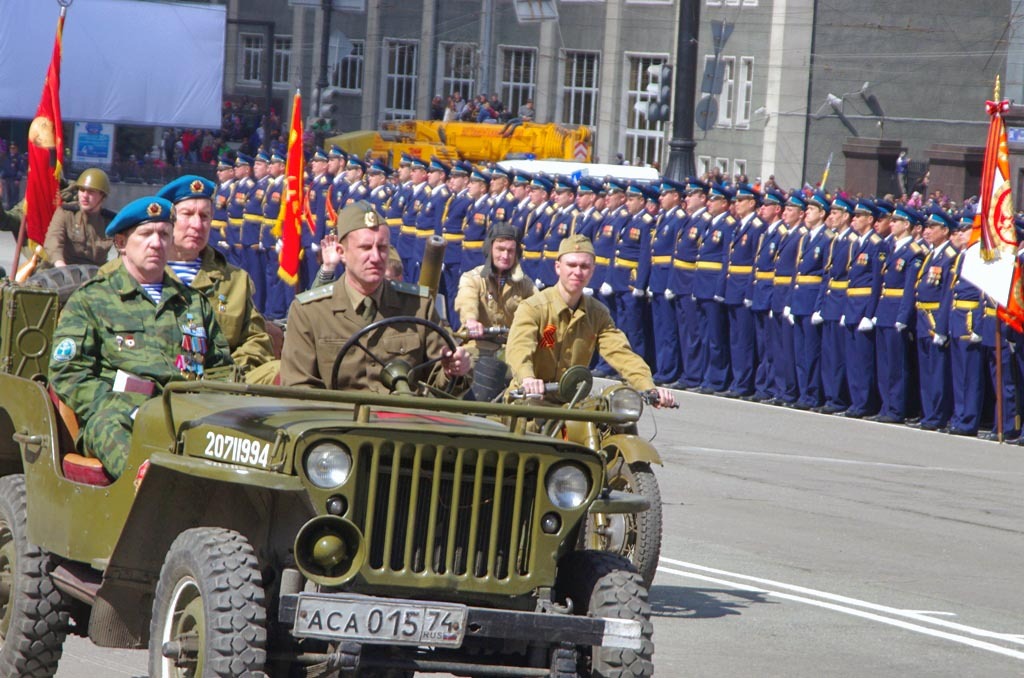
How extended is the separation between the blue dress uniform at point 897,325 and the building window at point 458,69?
3742cm

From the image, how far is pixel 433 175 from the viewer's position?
26.6m

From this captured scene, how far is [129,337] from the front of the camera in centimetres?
671

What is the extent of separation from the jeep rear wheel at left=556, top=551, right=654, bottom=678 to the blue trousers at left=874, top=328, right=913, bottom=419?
13036 millimetres

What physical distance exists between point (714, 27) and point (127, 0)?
23.3 m

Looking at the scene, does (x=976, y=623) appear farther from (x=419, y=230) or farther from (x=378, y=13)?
(x=378, y=13)

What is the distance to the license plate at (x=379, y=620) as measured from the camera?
5059mm

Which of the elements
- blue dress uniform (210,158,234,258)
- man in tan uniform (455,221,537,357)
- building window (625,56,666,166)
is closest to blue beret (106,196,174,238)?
man in tan uniform (455,221,537,357)

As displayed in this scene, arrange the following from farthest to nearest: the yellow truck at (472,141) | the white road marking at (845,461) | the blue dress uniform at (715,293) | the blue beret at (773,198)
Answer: the yellow truck at (472,141) → the blue dress uniform at (715,293) → the blue beret at (773,198) → the white road marking at (845,461)

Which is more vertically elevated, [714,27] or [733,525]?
[714,27]

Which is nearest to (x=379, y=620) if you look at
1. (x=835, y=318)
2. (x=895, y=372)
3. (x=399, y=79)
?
(x=895, y=372)

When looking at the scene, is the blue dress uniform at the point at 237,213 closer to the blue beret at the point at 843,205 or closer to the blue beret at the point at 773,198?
the blue beret at the point at 773,198

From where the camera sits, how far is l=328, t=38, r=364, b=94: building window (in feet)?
187

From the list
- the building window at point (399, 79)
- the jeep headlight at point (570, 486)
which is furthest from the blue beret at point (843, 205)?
the building window at point (399, 79)

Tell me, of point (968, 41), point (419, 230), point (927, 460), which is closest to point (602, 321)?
point (927, 460)
